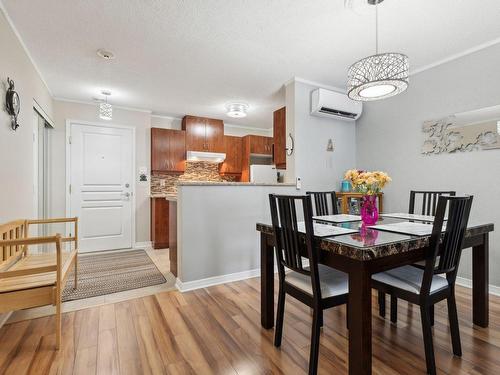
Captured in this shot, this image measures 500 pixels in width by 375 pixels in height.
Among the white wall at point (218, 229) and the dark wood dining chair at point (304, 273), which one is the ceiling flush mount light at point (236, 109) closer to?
the white wall at point (218, 229)

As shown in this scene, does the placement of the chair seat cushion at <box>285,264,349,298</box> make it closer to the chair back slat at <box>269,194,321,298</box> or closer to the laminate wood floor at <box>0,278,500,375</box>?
the chair back slat at <box>269,194,321,298</box>

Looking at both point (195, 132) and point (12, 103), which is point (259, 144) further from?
point (12, 103)

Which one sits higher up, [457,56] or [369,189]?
[457,56]

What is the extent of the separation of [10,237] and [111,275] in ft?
4.05

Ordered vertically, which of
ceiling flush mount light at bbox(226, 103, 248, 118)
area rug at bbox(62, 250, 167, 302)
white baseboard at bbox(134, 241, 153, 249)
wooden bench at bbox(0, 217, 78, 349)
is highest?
ceiling flush mount light at bbox(226, 103, 248, 118)

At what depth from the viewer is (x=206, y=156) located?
16.1 feet

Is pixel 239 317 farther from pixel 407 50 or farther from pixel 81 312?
pixel 407 50

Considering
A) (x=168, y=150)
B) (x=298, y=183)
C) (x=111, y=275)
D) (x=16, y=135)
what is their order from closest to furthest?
(x=16, y=135)
(x=111, y=275)
(x=298, y=183)
(x=168, y=150)

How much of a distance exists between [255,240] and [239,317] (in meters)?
1.06

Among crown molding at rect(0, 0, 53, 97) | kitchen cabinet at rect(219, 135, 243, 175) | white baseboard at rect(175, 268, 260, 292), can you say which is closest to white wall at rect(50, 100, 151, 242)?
crown molding at rect(0, 0, 53, 97)

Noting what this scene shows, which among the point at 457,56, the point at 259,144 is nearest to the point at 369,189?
the point at 457,56

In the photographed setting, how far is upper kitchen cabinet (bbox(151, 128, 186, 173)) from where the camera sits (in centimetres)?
461

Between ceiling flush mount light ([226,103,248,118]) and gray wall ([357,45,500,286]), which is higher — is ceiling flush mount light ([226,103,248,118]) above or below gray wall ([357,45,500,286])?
above

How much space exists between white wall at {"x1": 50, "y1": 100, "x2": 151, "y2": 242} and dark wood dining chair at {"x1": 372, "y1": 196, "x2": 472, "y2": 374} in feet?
12.9
